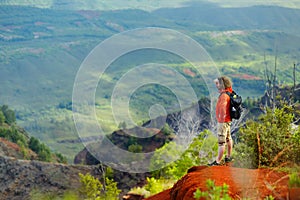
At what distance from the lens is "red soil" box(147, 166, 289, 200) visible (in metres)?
7.65

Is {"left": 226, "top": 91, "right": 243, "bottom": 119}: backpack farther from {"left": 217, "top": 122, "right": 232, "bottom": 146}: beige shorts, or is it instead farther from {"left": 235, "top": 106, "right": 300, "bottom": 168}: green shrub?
{"left": 235, "top": 106, "right": 300, "bottom": 168}: green shrub

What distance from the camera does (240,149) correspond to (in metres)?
12.3

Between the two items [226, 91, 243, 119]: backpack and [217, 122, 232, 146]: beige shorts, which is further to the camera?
[217, 122, 232, 146]: beige shorts

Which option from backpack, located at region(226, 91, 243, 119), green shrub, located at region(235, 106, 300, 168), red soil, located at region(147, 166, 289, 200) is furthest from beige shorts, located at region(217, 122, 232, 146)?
red soil, located at region(147, 166, 289, 200)

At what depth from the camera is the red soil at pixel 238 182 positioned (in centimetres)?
765

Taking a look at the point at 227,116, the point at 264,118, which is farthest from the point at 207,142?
the point at 227,116

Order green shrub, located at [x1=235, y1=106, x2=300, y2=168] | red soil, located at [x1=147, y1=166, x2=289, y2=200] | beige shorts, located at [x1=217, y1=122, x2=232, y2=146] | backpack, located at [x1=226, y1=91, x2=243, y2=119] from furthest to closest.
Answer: beige shorts, located at [x1=217, y1=122, x2=232, y2=146]
backpack, located at [x1=226, y1=91, x2=243, y2=119]
green shrub, located at [x1=235, y1=106, x2=300, y2=168]
red soil, located at [x1=147, y1=166, x2=289, y2=200]

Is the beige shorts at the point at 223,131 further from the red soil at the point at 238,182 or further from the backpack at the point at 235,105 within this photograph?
the red soil at the point at 238,182

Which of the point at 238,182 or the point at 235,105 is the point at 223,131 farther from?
the point at 238,182

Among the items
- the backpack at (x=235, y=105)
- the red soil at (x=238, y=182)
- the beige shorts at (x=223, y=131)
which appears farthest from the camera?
the beige shorts at (x=223, y=131)

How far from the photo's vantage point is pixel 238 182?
8406 millimetres

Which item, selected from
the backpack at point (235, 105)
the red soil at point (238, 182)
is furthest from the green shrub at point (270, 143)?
the red soil at point (238, 182)

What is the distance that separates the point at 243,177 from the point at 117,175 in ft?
108

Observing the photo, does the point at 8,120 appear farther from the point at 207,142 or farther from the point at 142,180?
the point at 207,142
